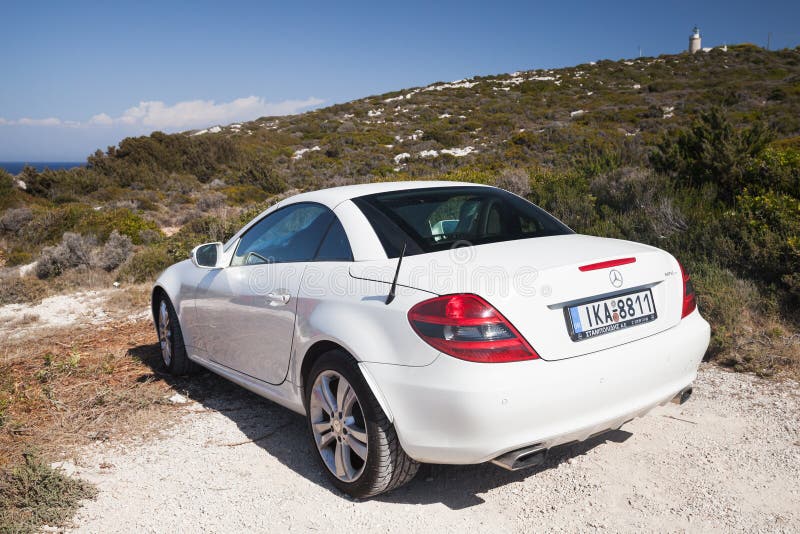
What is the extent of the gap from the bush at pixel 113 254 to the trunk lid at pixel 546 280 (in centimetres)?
928

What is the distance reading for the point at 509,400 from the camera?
2.39 metres

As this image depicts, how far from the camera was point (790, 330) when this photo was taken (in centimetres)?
502

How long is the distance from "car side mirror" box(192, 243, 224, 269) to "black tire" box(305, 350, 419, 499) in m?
1.51

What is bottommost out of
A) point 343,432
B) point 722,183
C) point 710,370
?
point 710,370

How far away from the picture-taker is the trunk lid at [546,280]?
249 cm

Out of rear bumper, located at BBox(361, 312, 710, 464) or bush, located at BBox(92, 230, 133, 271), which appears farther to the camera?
bush, located at BBox(92, 230, 133, 271)

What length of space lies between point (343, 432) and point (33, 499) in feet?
5.01

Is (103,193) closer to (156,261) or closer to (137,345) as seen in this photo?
(156,261)

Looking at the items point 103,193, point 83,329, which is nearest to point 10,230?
point 103,193

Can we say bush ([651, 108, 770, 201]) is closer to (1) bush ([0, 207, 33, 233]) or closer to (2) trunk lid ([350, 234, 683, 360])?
(2) trunk lid ([350, 234, 683, 360])

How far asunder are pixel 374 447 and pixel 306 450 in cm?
102

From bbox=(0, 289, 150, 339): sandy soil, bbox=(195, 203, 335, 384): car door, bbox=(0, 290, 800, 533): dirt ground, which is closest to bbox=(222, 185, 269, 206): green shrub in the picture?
bbox=(0, 289, 150, 339): sandy soil

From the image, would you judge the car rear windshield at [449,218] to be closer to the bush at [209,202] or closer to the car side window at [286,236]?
the car side window at [286,236]

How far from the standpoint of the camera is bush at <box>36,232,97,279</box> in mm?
10758
